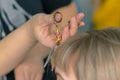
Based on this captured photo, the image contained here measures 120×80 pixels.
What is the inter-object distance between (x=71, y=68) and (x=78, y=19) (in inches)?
5.0

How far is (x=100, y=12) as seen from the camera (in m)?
1.55

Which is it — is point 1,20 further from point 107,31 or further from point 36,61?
point 107,31

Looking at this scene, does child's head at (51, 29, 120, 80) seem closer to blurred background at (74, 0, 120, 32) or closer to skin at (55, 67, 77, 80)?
skin at (55, 67, 77, 80)

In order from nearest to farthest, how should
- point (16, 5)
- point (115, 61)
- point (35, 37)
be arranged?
point (115, 61) < point (35, 37) < point (16, 5)

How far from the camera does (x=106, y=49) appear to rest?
77cm

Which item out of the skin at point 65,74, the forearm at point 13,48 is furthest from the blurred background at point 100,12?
the skin at point 65,74

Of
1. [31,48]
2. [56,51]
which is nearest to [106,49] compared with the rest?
[56,51]

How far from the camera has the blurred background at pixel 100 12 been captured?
151 cm

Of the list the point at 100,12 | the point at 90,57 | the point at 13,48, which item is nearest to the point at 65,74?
the point at 90,57

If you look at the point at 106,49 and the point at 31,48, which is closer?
the point at 106,49

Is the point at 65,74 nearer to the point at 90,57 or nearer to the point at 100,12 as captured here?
the point at 90,57

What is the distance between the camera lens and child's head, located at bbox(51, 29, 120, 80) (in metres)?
0.76

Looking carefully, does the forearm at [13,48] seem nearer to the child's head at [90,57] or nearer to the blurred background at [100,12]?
the child's head at [90,57]

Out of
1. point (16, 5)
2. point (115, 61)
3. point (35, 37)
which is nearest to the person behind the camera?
point (115, 61)
